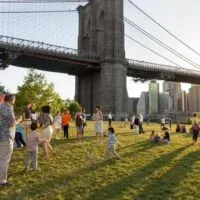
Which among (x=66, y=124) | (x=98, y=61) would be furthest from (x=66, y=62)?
(x=66, y=124)

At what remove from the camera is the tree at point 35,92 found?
2077 inches

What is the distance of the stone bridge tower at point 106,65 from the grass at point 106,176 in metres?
49.9

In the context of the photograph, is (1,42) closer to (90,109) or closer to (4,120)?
(90,109)

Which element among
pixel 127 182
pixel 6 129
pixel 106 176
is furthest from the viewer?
pixel 106 176

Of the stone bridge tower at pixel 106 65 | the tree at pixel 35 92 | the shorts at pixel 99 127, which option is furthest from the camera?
the stone bridge tower at pixel 106 65

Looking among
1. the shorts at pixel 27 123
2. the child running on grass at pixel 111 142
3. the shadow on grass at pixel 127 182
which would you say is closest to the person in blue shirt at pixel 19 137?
the shorts at pixel 27 123

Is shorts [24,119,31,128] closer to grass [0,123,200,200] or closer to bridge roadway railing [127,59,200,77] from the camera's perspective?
grass [0,123,200,200]

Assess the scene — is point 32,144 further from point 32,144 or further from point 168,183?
point 168,183

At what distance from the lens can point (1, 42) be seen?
60.4 meters

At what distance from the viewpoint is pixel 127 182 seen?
12.8m

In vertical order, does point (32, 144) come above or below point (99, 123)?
below

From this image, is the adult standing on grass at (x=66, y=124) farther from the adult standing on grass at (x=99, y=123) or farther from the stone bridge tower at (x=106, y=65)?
the stone bridge tower at (x=106, y=65)

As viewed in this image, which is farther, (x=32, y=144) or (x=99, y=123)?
(x=99, y=123)

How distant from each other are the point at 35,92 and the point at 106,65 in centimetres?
1993
